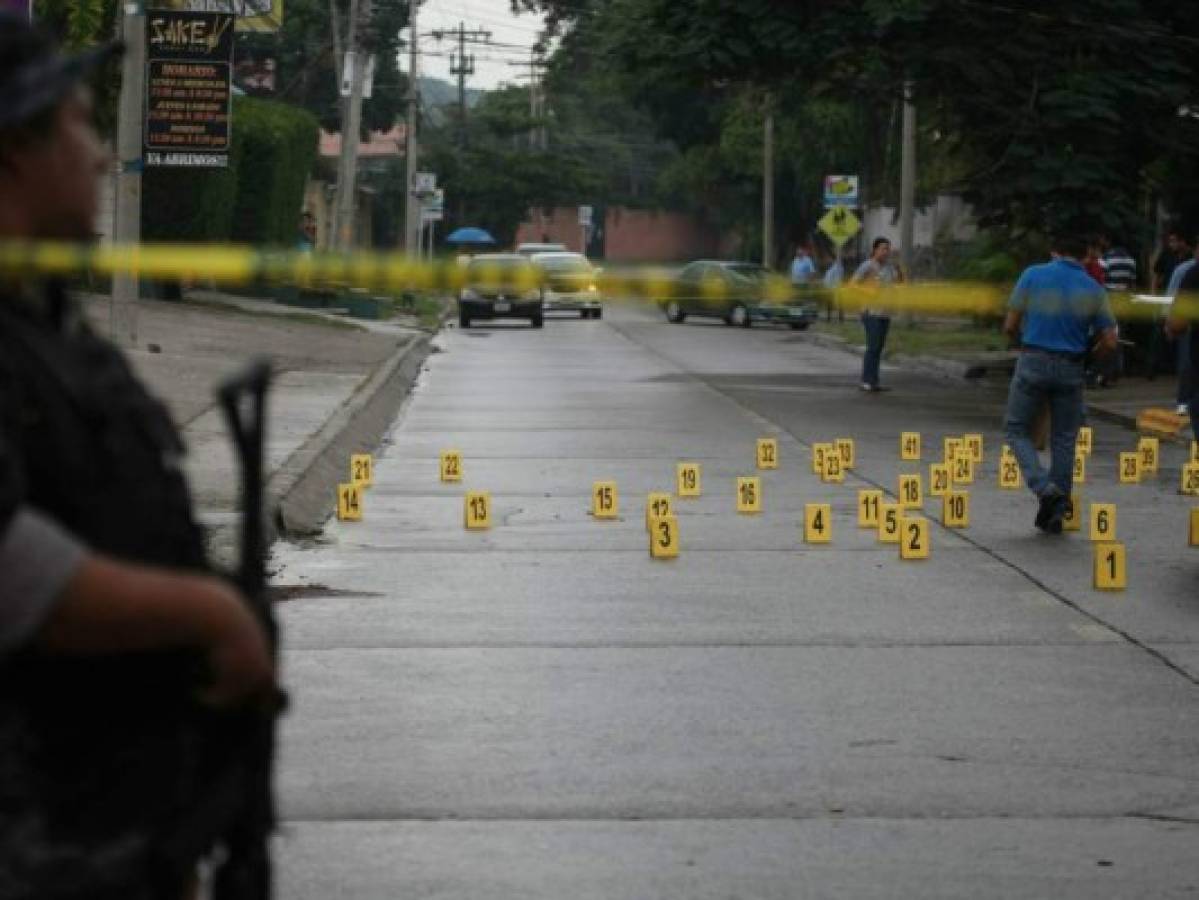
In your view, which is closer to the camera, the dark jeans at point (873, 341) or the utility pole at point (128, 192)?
the utility pole at point (128, 192)

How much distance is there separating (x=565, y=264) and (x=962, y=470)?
3684 centimetres

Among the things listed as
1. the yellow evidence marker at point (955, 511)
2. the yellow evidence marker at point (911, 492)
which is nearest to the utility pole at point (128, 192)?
the yellow evidence marker at point (911, 492)

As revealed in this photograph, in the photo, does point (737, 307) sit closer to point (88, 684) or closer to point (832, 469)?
point (832, 469)

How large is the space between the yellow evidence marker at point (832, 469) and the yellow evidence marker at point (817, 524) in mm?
3929

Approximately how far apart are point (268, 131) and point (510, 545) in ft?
115

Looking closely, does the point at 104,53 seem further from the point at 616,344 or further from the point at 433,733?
the point at 616,344

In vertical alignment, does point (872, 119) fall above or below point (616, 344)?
above

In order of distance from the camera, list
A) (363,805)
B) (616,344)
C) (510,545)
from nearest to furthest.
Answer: (363,805) < (510,545) < (616,344)

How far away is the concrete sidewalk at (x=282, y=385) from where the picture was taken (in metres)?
15.8

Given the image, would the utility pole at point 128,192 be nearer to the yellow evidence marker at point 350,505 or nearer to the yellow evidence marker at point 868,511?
the yellow evidence marker at point 350,505

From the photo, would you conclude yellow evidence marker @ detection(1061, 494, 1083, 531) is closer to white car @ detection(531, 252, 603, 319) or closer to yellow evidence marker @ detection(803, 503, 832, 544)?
yellow evidence marker @ detection(803, 503, 832, 544)

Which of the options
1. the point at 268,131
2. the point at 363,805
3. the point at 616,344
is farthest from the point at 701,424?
the point at 268,131

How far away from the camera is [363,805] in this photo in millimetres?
7711

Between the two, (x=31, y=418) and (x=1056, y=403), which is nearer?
(x=31, y=418)
